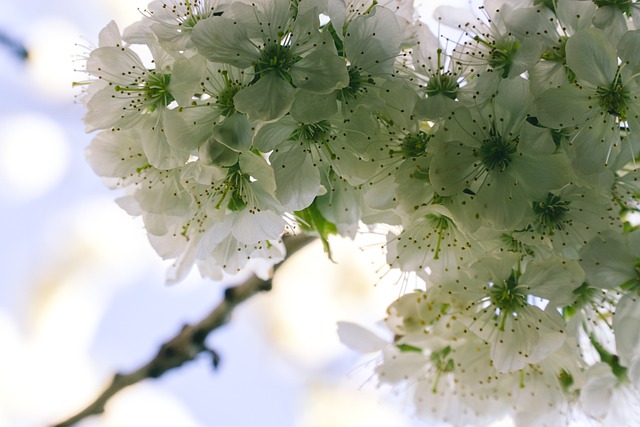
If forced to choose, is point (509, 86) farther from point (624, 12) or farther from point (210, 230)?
point (210, 230)

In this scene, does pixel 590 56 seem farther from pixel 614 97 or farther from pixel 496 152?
pixel 496 152

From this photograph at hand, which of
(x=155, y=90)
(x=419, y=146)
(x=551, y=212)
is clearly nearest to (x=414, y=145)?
(x=419, y=146)

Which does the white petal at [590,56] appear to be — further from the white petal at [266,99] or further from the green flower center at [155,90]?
the green flower center at [155,90]

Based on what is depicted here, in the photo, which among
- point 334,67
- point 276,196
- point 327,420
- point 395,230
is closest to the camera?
point 334,67

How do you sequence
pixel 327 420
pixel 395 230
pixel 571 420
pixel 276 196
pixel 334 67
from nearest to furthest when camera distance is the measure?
pixel 334 67
pixel 276 196
pixel 395 230
pixel 571 420
pixel 327 420

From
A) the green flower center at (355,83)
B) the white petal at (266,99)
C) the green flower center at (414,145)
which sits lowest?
the green flower center at (414,145)

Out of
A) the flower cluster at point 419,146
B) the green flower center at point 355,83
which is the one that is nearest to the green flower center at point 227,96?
the flower cluster at point 419,146

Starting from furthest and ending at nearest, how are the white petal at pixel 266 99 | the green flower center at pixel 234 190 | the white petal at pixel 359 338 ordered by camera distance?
the white petal at pixel 359 338
the green flower center at pixel 234 190
the white petal at pixel 266 99

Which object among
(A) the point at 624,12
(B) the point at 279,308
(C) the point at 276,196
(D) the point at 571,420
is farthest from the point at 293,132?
(B) the point at 279,308

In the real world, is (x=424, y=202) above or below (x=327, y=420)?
above
